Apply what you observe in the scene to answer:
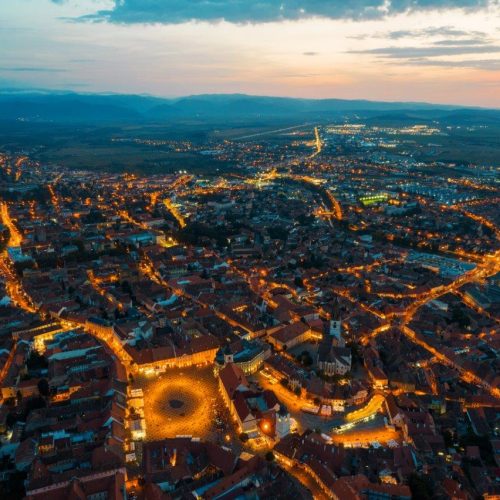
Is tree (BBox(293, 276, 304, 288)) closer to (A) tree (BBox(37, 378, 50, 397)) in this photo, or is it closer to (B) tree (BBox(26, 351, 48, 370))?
(B) tree (BBox(26, 351, 48, 370))

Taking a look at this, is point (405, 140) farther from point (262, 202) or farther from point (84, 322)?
point (84, 322)

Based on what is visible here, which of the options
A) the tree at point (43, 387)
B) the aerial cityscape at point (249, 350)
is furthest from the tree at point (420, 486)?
the tree at point (43, 387)

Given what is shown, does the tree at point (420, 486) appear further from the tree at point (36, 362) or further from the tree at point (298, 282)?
the tree at point (298, 282)

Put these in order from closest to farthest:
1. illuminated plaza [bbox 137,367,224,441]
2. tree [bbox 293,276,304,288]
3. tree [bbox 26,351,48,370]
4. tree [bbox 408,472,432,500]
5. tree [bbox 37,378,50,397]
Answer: tree [bbox 408,472,432,500] < illuminated plaza [bbox 137,367,224,441] < tree [bbox 37,378,50,397] < tree [bbox 26,351,48,370] < tree [bbox 293,276,304,288]

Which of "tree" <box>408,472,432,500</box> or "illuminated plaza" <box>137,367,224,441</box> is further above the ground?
"tree" <box>408,472,432,500</box>

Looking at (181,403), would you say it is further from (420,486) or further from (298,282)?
(298,282)

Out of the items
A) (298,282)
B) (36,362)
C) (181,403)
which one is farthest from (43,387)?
(298,282)

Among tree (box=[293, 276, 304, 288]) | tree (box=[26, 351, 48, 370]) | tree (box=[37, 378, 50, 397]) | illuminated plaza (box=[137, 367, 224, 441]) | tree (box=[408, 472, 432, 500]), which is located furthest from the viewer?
tree (box=[293, 276, 304, 288])

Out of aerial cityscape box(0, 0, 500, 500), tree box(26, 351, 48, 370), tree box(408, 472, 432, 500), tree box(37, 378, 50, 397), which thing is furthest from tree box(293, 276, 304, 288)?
tree box(408, 472, 432, 500)

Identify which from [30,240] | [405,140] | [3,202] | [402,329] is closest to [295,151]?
[405,140]
